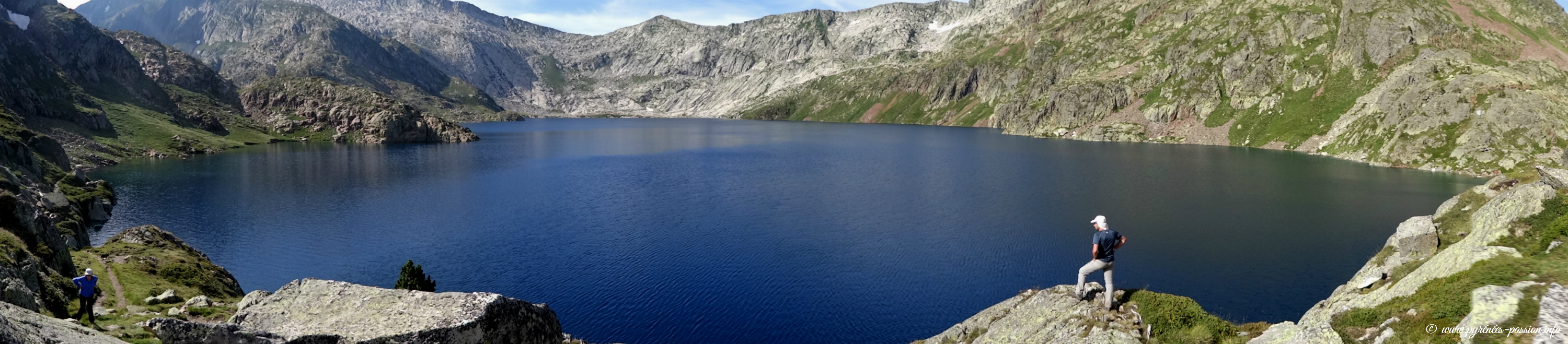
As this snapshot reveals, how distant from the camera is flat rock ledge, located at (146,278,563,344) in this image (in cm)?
1767

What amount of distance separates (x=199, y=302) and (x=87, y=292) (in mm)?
6444

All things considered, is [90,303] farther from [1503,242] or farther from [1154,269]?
[1154,269]

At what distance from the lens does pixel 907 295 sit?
2026 inches

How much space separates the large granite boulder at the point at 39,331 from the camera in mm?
13641

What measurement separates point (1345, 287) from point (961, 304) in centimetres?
2272

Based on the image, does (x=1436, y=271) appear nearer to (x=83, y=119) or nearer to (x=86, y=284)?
(x=86, y=284)

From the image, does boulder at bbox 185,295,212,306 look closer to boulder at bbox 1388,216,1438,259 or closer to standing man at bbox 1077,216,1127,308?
standing man at bbox 1077,216,1127,308

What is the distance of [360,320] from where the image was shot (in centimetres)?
1978

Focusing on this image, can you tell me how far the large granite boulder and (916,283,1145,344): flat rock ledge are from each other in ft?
87.5

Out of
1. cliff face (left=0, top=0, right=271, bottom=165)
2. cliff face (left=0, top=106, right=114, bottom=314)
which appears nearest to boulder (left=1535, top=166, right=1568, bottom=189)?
cliff face (left=0, top=106, right=114, bottom=314)

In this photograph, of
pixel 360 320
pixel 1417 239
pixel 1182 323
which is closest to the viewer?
pixel 360 320

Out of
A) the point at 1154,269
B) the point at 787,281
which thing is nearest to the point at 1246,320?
the point at 1154,269

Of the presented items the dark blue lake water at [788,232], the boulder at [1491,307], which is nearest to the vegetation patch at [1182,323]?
the boulder at [1491,307]

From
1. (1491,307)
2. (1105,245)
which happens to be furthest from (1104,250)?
(1491,307)
